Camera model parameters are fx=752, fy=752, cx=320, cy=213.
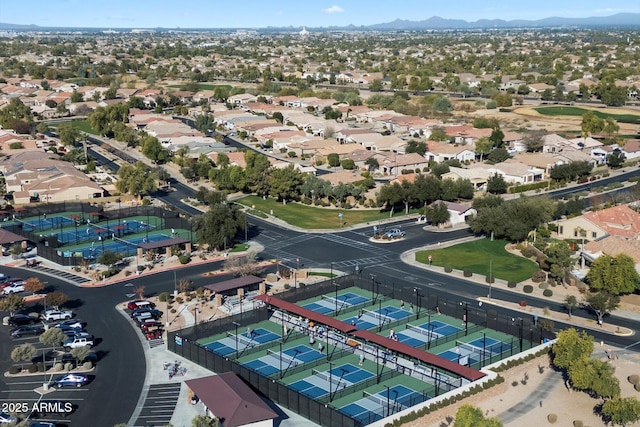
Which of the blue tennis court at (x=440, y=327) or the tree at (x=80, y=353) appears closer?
the tree at (x=80, y=353)

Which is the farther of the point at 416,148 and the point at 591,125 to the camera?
the point at 591,125

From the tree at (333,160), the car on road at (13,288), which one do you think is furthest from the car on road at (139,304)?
the tree at (333,160)

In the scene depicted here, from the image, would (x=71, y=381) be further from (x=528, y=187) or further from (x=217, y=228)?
(x=528, y=187)

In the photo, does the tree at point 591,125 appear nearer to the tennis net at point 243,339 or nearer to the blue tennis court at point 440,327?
the blue tennis court at point 440,327

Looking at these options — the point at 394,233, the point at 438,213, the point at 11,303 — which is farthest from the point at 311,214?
the point at 11,303

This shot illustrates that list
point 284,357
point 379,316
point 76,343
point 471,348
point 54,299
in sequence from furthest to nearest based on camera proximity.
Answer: point 54,299
point 379,316
point 76,343
point 471,348
point 284,357

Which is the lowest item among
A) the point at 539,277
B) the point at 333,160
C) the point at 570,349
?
the point at 539,277

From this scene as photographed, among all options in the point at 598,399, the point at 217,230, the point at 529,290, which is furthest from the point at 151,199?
the point at 598,399
